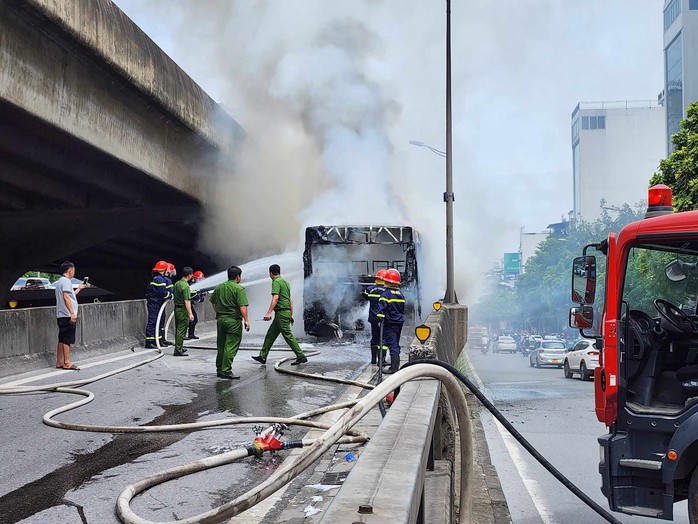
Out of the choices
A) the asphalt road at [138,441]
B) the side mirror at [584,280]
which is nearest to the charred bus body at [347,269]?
the asphalt road at [138,441]

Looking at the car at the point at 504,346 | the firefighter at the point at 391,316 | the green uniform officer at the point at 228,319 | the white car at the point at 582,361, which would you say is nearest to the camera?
the green uniform officer at the point at 228,319

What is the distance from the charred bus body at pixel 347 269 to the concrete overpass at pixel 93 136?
4.28 metres

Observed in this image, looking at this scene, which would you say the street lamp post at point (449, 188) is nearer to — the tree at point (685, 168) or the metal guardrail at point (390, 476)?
the tree at point (685, 168)

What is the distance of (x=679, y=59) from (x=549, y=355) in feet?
195

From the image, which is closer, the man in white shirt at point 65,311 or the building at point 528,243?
the man in white shirt at point 65,311

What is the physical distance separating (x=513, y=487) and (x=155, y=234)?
65.7 ft

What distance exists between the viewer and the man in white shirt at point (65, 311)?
37.0 ft

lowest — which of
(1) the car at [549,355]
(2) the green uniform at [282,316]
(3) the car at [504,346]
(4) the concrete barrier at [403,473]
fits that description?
(3) the car at [504,346]

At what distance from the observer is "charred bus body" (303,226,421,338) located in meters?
17.6

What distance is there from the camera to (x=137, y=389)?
10.1m

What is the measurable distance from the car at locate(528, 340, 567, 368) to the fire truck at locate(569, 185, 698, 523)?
27.9 m

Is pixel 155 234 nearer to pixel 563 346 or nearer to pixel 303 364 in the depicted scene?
pixel 303 364

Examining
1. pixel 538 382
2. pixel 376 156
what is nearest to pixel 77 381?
pixel 538 382

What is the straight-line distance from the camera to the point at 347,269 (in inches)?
696
